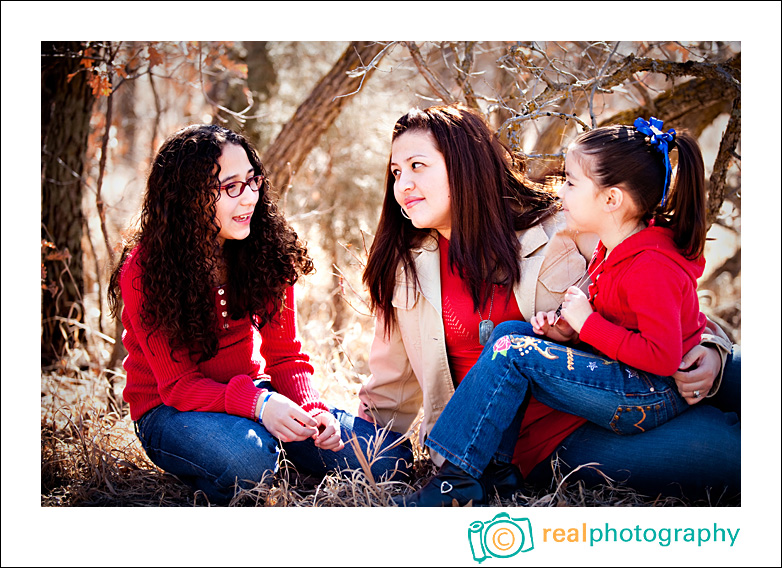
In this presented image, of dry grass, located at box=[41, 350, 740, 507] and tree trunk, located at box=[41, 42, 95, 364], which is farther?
tree trunk, located at box=[41, 42, 95, 364]

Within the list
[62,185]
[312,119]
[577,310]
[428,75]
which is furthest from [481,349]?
[62,185]

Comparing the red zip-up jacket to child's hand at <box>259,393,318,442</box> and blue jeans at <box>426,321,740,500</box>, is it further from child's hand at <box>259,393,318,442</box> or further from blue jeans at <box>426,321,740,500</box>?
child's hand at <box>259,393,318,442</box>

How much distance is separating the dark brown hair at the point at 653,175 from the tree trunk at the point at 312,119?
2.08 meters

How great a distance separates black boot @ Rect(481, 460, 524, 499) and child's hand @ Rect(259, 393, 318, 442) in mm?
557

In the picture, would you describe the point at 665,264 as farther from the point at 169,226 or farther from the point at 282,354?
the point at 169,226

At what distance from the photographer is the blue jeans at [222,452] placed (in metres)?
2.28

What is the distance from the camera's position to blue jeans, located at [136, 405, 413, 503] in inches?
89.6

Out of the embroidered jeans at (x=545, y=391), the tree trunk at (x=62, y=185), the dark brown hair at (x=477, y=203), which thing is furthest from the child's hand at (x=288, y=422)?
the tree trunk at (x=62, y=185)

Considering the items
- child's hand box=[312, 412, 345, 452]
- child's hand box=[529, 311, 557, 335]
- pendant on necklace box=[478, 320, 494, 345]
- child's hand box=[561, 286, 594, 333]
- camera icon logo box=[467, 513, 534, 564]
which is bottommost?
camera icon logo box=[467, 513, 534, 564]

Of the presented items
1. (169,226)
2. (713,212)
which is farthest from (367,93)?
(169,226)

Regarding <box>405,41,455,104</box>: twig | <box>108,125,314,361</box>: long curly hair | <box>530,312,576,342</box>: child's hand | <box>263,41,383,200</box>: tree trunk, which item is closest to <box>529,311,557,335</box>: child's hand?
<box>530,312,576,342</box>: child's hand

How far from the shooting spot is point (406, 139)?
2.44 meters

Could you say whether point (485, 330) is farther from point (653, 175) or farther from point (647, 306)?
point (653, 175)

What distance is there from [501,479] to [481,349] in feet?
1.51
